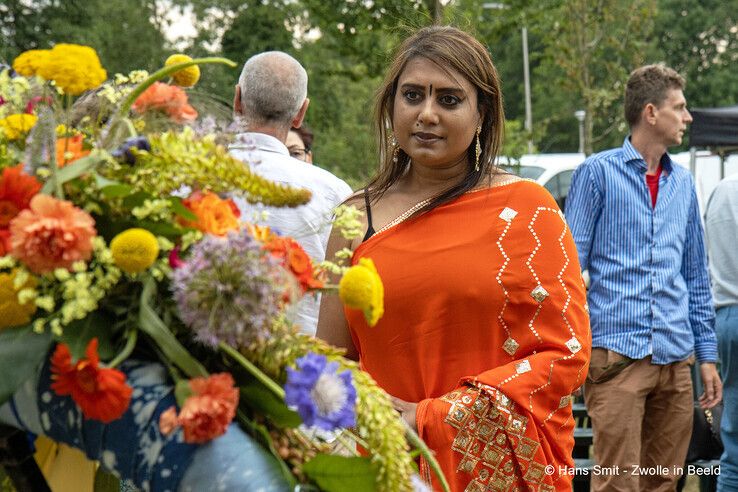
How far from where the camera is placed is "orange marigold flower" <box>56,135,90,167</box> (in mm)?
1736

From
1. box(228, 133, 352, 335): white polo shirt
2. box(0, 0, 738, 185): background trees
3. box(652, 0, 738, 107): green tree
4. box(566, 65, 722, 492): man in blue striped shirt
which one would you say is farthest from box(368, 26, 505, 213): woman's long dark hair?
box(652, 0, 738, 107): green tree

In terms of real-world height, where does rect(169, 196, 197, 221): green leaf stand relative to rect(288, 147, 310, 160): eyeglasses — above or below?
above

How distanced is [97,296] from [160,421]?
199mm

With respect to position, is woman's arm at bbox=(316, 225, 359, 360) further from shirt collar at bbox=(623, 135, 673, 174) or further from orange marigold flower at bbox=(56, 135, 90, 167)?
shirt collar at bbox=(623, 135, 673, 174)

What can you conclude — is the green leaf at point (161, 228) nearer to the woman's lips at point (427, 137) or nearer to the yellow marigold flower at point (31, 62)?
the yellow marigold flower at point (31, 62)

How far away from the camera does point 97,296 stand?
5.37 ft

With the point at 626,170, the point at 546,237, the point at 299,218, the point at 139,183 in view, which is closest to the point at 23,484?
the point at 139,183

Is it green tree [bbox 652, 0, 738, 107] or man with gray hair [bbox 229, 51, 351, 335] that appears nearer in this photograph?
man with gray hair [bbox 229, 51, 351, 335]

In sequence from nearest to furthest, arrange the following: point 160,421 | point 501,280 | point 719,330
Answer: point 160,421 < point 501,280 < point 719,330

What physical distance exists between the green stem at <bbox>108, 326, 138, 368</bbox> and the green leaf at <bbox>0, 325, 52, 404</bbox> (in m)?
0.10

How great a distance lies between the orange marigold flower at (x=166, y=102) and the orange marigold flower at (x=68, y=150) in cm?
14

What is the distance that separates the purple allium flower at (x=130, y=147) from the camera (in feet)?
5.77

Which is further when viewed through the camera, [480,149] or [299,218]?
[299,218]

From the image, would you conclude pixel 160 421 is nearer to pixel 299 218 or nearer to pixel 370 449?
pixel 370 449
